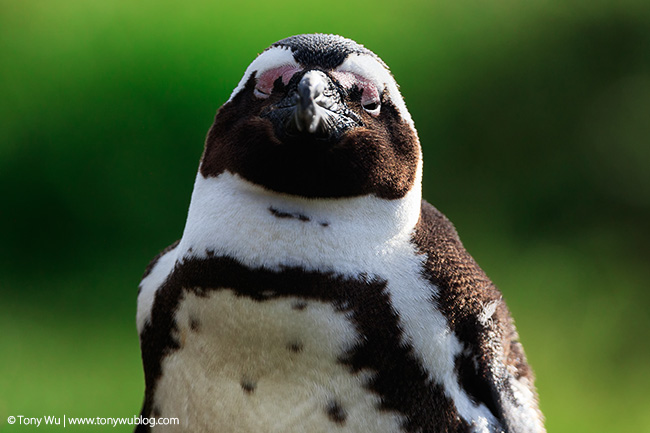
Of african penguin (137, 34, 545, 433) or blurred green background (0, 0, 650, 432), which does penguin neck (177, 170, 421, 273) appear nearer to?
african penguin (137, 34, 545, 433)

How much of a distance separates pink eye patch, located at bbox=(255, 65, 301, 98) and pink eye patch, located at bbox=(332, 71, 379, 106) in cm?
6

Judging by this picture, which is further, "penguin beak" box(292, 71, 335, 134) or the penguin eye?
the penguin eye

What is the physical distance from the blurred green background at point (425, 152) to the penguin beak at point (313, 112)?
4.89 feet

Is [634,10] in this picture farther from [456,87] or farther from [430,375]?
[430,375]

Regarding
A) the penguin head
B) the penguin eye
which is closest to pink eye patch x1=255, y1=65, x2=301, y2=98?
the penguin head

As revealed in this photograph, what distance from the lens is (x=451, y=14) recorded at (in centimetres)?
358

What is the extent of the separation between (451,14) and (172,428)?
2.75 m

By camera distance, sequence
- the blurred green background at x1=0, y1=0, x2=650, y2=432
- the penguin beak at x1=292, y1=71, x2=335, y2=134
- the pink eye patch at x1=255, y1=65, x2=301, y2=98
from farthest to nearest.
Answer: the blurred green background at x1=0, y1=0, x2=650, y2=432 < the pink eye patch at x1=255, y1=65, x2=301, y2=98 < the penguin beak at x1=292, y1=71, x2=335, y2=134

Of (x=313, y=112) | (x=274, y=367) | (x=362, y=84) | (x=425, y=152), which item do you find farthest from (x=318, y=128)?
(x=425, y=152)

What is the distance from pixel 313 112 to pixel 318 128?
27 millimetres

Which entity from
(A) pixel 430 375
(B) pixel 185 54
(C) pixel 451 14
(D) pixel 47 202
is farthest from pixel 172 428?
(C) pixel 451 14

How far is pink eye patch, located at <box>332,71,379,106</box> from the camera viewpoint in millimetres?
1112

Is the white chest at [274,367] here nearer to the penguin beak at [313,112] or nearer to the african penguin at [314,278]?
the african penguin at [314,278]

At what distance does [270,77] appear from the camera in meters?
1.13
